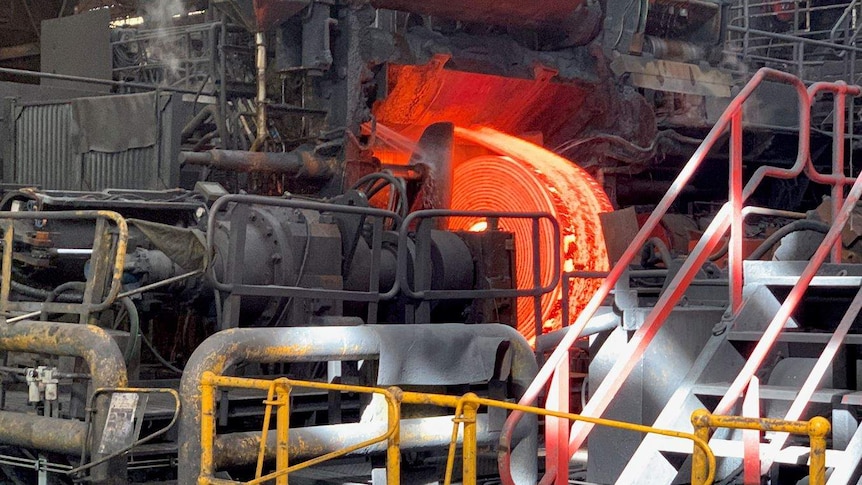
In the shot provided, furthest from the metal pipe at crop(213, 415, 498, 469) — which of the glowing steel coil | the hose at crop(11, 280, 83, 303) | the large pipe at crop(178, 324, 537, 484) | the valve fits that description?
the glowing steel coil

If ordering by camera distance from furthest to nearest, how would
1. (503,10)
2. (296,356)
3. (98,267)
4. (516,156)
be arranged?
(516,156) → (503,10) → (98,267) → (296,356)

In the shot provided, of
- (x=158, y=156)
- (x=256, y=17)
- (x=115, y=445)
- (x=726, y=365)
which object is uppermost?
(x=256, y=17)

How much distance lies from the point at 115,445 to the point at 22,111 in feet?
20.3

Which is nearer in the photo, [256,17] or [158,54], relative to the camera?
[256,17]

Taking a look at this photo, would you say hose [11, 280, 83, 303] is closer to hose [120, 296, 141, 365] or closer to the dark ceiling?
hose [120, 296, 141, 365]

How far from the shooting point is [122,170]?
1098 cm

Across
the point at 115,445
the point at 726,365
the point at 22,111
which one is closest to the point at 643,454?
the point at 726,365

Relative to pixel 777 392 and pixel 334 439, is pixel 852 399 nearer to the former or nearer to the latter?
pixel 777 392

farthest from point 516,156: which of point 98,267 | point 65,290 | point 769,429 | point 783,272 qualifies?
point 769,429

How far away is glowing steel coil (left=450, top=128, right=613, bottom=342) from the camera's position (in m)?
14.1

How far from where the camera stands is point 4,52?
61.3 ft

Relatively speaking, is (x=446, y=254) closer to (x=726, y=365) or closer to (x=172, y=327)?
(x=172, y=327)

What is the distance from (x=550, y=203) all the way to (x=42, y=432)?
8539 millimetres

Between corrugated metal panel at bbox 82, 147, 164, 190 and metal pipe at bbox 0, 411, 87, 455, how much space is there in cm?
439
